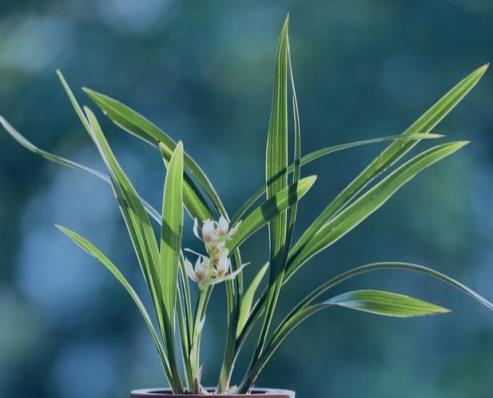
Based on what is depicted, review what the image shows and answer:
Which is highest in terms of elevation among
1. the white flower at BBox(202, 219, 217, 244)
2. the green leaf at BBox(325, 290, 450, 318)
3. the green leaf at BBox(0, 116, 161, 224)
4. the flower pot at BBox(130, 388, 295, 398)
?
the green leaf at BBox(0, 116, 161, 224)

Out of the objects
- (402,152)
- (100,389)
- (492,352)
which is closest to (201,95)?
(100,389)

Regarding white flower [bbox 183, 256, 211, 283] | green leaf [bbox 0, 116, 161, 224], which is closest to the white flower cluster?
white flower [bbox 183, 256, 211, 283]

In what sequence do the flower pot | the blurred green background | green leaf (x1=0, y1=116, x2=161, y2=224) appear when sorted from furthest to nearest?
the blurred green background < green leaf (x1=0, y1=116, x2=161, y2=224) < the flower pot

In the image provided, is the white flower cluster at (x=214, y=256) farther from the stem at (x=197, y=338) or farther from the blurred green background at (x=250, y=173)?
the blurred green background at (x=250, y=173)

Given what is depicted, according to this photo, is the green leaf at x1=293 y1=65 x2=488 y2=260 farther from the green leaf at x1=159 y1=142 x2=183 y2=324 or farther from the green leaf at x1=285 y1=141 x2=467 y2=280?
the green leaf at x1=159 y1=142 x2=183 y2=324

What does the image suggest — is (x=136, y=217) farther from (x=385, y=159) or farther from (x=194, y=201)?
(x=385, y=159)
